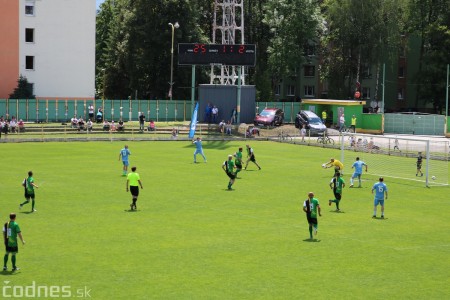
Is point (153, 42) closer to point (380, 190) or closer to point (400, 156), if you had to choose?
point (400, 156)

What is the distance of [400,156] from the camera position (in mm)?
59938

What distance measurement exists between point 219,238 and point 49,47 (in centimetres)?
6529

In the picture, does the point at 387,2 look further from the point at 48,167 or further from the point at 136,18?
the point at 48,167

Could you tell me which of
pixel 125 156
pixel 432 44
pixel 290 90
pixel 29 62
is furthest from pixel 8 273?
pixel 290 90

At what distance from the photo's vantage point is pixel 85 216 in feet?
107

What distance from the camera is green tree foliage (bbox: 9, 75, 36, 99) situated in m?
85.3

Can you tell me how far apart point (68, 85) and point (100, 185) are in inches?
1994

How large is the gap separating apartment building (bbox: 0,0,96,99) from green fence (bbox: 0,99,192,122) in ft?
26.3

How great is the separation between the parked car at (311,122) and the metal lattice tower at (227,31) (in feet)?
23.8

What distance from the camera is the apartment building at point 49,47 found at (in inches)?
3462

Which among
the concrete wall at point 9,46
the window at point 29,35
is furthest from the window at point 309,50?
the concrete wall at point 9,46

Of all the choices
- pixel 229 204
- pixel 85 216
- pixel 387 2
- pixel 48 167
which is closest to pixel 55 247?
pixel 85 216

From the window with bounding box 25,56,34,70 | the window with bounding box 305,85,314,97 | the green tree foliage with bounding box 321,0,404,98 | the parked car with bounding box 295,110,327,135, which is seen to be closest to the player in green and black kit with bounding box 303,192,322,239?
the parked car with bounding box 295,110,327,135

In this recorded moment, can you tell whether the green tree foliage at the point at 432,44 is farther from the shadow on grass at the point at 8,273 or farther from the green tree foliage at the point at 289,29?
the shadow on grass at the point at 8,273
